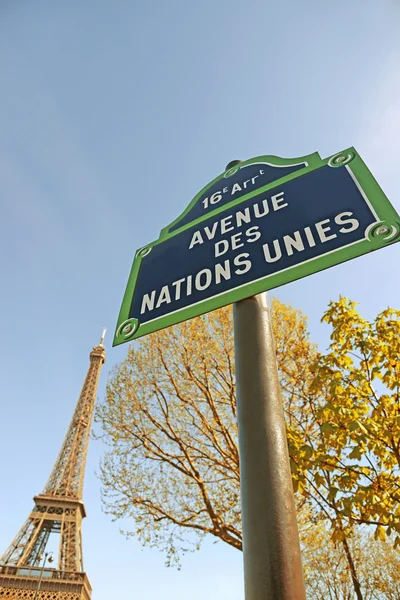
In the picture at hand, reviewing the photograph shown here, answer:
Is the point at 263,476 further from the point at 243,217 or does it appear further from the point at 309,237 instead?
the point at 243,217

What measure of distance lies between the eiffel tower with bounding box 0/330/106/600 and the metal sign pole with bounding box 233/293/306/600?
126 feet

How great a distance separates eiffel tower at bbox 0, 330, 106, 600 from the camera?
35.5m

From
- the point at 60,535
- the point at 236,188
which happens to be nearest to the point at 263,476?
the point at 236,188

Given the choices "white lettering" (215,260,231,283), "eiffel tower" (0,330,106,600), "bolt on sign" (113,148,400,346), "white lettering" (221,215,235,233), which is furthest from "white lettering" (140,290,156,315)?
"eiffel tower" (0,330,106,600)

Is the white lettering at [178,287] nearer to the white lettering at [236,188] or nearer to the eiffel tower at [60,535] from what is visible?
the white lettering at [236,188]

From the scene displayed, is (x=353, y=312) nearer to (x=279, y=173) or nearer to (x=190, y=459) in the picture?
(x=279, y=173)

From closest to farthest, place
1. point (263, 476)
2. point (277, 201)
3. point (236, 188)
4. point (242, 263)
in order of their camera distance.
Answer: point (263, 476) < point (242, 263) < point (277, 201) < point (236, 188)

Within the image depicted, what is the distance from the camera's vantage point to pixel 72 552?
36938mm

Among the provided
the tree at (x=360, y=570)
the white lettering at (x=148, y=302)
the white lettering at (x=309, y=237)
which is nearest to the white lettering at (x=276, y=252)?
the white lettering at (x=309, y=237)

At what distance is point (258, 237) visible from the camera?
5.66 ft

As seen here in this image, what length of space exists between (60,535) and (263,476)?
46349mm

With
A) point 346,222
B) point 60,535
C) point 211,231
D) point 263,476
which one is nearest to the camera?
point 263,476

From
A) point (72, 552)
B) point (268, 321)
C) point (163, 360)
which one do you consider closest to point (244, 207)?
point (268, 321)

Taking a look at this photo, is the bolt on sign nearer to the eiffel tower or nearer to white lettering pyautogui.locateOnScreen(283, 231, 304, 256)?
white lettering pyautogui.locateOnScreen(283, 231, 304, 256)
